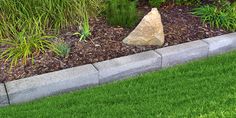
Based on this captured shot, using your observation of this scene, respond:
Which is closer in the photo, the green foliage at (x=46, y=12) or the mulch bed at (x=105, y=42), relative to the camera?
the mulch bed at (x=105, y=42)

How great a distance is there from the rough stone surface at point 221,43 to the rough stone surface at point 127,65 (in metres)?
0.74

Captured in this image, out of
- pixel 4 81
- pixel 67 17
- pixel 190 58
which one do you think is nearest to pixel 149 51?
pixel 190 58

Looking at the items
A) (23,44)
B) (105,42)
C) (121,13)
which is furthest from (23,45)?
(121,13)

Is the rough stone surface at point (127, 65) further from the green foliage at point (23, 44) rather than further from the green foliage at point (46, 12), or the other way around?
the green foliage at point (46, 12)

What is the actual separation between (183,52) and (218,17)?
3.18 ft

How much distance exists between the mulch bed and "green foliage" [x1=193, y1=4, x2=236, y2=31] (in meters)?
0.09

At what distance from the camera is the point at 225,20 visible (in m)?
5.79

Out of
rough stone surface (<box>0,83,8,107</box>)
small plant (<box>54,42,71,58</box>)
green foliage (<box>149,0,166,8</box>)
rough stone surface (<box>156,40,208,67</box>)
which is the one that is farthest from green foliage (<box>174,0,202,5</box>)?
rough stone surface (<box>0,83,8,107</box>)

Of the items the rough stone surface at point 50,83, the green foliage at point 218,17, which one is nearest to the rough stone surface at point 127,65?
the rough stone surface at point 50,83

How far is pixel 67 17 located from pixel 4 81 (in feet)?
4.23

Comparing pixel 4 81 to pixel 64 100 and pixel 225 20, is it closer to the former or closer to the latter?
pixel 64 100

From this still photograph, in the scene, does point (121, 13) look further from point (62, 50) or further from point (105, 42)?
point (62, 50)

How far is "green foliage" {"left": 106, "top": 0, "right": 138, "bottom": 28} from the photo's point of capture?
554cm

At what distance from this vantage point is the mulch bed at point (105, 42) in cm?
482
